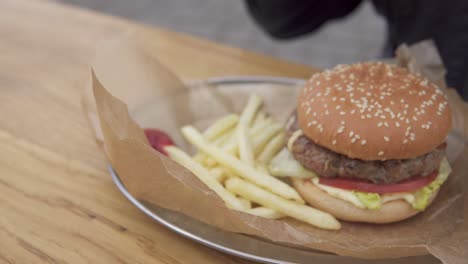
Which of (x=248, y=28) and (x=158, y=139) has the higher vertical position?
(x=158, y=139)

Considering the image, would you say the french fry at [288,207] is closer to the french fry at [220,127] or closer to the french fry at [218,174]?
the french fry at [218,174]

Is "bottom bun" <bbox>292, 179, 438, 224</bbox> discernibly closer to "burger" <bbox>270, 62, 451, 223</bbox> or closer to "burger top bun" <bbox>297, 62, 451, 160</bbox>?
"burger" <bbox>270, 62, 451, 223</bbox>

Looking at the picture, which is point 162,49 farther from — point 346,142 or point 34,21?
point 346,142

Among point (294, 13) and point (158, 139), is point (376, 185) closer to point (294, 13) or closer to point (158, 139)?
point (158, 139)

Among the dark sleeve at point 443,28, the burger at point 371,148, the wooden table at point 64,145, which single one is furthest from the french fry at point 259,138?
the dark sleeve at point 443,28

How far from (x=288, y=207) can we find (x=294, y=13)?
4.49 feet

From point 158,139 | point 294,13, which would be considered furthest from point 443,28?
point 158,139

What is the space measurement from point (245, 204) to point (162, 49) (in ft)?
3.85

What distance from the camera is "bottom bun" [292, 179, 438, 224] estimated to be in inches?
60.7

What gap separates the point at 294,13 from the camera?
102 inches

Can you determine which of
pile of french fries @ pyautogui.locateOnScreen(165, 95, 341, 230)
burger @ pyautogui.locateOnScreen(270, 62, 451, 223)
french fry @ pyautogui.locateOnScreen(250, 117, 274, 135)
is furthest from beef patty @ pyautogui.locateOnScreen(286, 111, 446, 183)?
french fry @ pyautogui.locateOnScreen(250, 117, 274, 135)

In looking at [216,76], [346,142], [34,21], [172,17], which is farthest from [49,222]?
[172,17]

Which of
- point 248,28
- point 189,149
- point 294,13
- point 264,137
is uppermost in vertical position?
point 294,13

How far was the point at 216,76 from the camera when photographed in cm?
226
